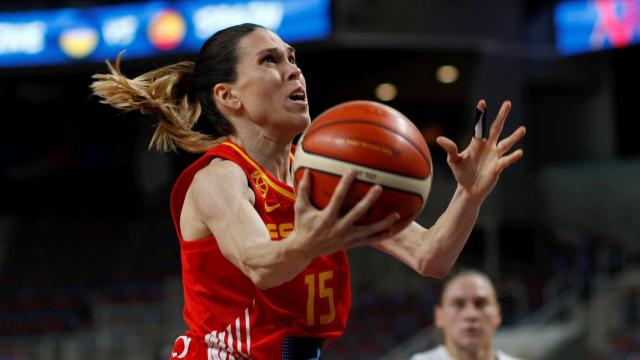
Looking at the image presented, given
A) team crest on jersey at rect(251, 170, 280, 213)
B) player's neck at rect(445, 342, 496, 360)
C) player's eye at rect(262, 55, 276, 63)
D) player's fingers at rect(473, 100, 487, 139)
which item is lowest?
player's neck at rect(445, 342, 496, 360)

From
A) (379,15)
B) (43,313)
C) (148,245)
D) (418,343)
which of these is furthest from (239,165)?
(148,245)

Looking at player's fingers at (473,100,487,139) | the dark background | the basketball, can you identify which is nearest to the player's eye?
the basketball

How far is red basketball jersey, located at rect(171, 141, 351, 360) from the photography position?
293cm

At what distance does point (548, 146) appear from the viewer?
17.1 meters

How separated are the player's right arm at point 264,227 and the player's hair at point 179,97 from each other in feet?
1.32

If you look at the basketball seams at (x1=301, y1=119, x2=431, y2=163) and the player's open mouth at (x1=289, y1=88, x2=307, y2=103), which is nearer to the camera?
the basketball seams at (x1=301, y1=119, x2=431, y2=163)

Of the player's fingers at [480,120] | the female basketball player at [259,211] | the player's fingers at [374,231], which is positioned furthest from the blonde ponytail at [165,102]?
the player's fingers at [374,231]

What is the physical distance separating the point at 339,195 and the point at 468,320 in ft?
9.87

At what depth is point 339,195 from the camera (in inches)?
88.9

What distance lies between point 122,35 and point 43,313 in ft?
13.6

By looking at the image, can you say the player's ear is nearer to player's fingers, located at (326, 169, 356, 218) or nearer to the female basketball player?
the female basketball player

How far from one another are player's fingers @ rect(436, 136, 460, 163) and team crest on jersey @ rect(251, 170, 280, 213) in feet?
1.76

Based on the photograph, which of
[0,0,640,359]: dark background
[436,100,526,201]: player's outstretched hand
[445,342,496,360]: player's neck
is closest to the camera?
[436,100,526,201]: player's outstretched hand

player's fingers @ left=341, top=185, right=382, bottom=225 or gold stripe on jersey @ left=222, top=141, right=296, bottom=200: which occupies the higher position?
gold stripe on jersey @ left=222, top=141, right=296, bottom=200
